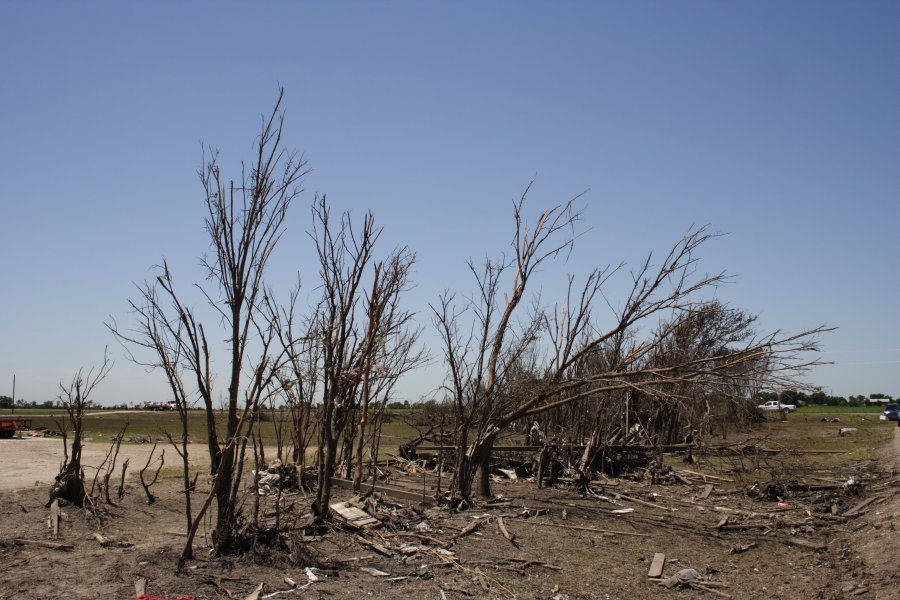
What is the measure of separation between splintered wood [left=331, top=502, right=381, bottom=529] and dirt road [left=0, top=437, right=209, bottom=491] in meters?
6.12

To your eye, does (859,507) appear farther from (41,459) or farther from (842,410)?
(842,410)

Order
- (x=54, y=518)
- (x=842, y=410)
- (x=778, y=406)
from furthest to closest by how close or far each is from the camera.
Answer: (x=842, y=410)
(x=778, y=406)
(x=54, y=518)

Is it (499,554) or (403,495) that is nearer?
(499,554)

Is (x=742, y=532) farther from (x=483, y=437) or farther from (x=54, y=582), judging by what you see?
(x=54, y=582)

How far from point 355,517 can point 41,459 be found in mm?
16222

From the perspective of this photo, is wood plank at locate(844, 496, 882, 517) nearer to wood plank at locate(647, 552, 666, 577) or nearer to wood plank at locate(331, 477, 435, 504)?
wood plank at locate(647, 552, 666, 577)

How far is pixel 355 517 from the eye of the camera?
9375 mm

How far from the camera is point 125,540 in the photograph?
8.92 meters

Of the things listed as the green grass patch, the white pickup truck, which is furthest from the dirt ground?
the green grass patch

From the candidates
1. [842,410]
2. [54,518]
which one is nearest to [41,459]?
[54,518]

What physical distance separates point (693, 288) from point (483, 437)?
434cm

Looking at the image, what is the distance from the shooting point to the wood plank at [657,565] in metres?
8.62

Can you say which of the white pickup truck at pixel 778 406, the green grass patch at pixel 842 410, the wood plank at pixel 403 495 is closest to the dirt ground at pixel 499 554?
the wood plank at pixel 403 495

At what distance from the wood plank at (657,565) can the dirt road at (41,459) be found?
1004cm
